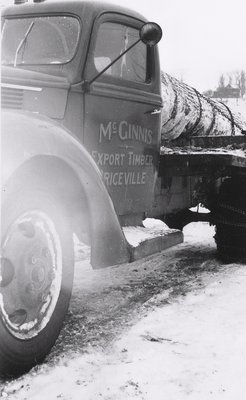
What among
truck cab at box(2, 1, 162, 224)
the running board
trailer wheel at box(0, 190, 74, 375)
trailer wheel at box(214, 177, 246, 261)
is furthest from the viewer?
trailer wheel at box(214, 177, 246, 261)

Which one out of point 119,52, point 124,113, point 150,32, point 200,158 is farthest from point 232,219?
point 150,32

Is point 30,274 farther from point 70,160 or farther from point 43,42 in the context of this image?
point 43,42

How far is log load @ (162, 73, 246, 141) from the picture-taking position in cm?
507

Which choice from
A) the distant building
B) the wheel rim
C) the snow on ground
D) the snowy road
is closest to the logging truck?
the wheel rim

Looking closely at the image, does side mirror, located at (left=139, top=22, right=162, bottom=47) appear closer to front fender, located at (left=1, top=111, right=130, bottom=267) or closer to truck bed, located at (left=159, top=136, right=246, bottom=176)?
front fender, located at (left=1, top=111, right=130, bottom=267)

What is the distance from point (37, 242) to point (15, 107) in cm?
77

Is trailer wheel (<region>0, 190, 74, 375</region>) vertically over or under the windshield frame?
under

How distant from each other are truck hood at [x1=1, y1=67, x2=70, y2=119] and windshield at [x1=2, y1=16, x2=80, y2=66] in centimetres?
28

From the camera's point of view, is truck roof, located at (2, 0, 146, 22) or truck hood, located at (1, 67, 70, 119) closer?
truck hood, located at (1, 67, 70, 119)

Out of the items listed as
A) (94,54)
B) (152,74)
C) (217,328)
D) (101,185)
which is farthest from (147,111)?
(217,328)

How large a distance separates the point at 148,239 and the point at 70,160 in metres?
1.05

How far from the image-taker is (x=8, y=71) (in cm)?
288

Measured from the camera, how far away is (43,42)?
11.3ft

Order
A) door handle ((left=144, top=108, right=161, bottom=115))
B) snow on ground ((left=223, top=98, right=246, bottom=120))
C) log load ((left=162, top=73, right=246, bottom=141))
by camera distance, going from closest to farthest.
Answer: door handle ((left=144, top=108, right=161, bottom=115)) → log load ((left=162, top=73, right=246, bottom=141)) → snow on ground ((left=223, top=98, right=246, bottom=120))
